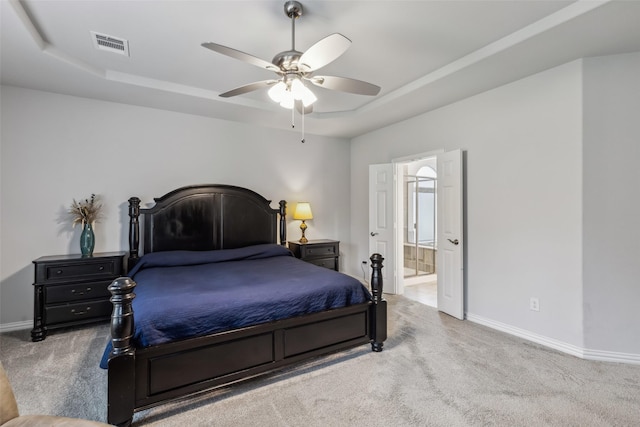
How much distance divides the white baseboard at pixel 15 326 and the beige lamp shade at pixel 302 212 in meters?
3.34

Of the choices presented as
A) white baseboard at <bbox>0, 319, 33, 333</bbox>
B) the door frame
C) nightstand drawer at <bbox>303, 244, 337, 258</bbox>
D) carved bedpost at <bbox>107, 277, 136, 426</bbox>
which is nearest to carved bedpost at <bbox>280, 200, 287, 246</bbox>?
nightstand drawer at <bbox>303, 244, 337, 258</bbox>

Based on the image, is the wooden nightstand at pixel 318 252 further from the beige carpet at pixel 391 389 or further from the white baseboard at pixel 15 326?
the white baseboard at pixel 15 326

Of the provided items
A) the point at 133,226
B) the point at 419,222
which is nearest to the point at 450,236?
the point at 419,222

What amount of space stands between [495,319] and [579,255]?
108 cm

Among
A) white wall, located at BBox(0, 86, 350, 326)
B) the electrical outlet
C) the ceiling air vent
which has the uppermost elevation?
the ceiling air vent

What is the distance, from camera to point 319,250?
457 cm

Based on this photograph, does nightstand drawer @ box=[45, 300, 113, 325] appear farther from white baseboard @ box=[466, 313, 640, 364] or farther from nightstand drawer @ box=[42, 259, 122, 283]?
white baseboard @ box=[466, 313, 640, 364]

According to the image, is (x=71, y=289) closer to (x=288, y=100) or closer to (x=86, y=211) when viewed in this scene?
(x=86, y=211)

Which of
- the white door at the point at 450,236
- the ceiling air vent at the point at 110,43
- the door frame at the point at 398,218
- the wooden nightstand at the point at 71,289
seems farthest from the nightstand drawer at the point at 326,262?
the ceiling air vent at the point at 110,43

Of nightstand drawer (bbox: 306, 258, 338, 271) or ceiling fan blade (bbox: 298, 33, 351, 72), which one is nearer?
ceiling fan blade (bbox: 298, 33, 351, 72)

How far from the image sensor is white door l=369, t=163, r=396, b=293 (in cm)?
457

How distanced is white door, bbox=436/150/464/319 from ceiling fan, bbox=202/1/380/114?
Result: 1786mm

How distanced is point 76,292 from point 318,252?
2905 millimetres

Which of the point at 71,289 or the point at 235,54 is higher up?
the point at 235,54
